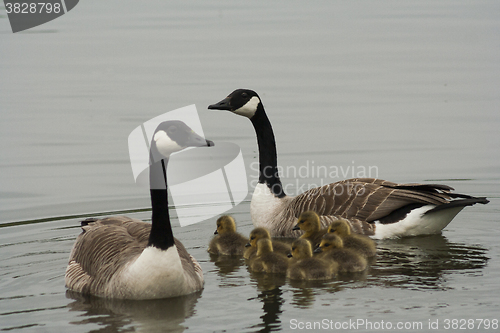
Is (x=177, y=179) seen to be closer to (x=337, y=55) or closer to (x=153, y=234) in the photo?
(x=153, y=234)

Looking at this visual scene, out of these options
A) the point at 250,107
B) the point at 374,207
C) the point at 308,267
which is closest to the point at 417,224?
the point at 374,207

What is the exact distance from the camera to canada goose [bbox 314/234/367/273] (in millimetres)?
8898

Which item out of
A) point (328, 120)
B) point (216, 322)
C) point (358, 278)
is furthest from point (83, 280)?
point (328, 120)

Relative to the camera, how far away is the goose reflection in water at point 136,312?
7476 millimetres

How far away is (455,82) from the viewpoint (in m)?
21.7

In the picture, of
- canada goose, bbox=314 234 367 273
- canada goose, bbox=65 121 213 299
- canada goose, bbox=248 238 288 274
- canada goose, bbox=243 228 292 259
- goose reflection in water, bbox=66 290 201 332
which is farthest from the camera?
canada goose, bbox=243 228 292 259

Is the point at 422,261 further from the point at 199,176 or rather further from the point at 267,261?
the point at 199,176

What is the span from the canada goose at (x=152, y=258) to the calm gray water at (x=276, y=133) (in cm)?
17

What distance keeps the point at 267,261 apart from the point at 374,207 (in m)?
2.42

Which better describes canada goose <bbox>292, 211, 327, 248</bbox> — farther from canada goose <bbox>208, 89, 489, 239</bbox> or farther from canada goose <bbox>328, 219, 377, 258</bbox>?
canada goose <bbox>208, 89, 489, 239</bbox>

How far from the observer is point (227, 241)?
1006cm

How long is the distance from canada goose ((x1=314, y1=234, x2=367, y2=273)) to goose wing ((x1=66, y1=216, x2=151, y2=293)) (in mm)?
2154

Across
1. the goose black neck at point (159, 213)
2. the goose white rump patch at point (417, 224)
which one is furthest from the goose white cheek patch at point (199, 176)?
the goose black neck at point (159, 213)

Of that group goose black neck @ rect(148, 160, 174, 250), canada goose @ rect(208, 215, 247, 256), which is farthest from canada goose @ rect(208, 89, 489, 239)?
goose black neck @ rect(148, 160, 174, 250)
